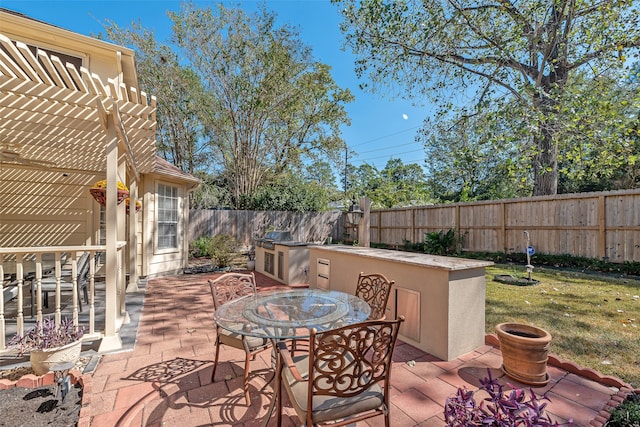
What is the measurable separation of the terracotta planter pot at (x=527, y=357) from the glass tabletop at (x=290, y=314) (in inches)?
50.9

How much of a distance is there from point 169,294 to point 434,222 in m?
8.86

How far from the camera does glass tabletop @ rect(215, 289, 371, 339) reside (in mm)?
1891

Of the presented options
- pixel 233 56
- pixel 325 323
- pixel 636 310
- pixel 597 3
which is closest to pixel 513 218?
pixel 636 310

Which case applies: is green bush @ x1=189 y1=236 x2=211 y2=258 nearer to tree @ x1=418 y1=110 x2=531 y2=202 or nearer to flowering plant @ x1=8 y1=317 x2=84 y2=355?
flowering plant @ x1=8 y1=317 x2=84 y2=355

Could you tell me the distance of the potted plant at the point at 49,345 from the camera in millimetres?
2363

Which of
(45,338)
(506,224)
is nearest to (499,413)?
(45,338)

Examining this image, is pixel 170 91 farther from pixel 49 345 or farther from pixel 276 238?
pixel 49 345

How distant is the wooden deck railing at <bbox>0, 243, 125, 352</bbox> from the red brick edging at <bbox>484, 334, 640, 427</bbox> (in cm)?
442

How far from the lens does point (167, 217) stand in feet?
23.0

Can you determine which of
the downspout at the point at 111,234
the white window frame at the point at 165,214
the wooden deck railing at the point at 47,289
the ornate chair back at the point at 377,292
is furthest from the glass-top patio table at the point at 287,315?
the white window frame at the point at 165,214

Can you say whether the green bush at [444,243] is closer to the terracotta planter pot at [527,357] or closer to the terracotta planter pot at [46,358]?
the terracotta planter pot at [527,357]

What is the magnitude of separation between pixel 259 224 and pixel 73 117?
30.7 feet

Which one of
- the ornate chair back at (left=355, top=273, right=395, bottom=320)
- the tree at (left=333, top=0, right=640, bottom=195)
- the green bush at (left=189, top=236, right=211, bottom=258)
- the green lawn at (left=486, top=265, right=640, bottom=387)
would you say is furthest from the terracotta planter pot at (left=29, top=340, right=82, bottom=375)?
the green bush at (left=189, top=236, right=211, bottom=258)

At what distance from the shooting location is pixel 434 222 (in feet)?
34.1
